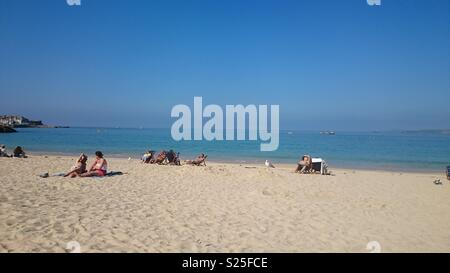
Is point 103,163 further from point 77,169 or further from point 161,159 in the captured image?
point 161,159

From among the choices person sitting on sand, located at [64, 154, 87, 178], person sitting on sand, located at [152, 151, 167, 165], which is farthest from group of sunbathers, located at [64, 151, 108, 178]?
person sitting on sand, located at [152, 151, 167, 165]

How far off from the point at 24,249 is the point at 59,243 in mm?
447

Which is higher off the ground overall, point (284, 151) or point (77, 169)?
point (284, 151)

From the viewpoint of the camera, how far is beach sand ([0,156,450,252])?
5.40 m

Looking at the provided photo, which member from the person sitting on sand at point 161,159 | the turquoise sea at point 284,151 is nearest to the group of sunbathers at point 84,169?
the person sitting on sand at point 161,159

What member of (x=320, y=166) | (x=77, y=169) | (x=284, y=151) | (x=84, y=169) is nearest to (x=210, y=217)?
(x=77, y=169)

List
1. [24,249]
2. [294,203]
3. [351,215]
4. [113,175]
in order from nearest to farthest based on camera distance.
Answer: [24,249]
[351,215]
[294,203]
[113,175]

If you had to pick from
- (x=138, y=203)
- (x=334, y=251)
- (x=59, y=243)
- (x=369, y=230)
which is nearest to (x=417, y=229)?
(x=369, y=230)

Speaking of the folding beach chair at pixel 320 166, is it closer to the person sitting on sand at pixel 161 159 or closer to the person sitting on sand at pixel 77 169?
the person sitting on sand at pixel 161 159

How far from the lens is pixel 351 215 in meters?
7.90

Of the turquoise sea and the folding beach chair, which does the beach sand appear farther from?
the turquoise sea

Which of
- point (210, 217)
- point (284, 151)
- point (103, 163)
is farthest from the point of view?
point (284, 151)

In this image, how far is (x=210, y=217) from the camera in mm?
7109
